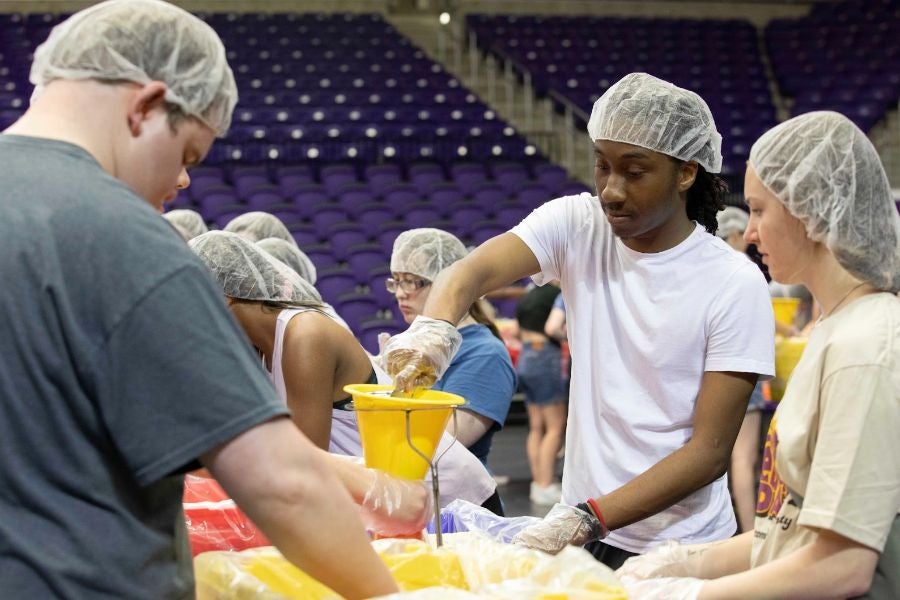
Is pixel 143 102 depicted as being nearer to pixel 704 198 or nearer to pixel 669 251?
pixel 669 251

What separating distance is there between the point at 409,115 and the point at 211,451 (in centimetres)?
1157

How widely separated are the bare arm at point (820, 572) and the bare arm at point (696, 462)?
19.8 inches

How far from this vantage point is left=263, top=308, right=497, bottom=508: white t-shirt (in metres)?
2.40

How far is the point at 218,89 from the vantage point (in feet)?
4.07

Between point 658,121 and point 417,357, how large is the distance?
0.70 metres

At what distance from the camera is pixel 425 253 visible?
3.55 meters

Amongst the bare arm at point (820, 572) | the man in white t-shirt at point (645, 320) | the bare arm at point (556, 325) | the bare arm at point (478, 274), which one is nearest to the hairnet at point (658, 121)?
the man in white t-shirt at point (645, 320)

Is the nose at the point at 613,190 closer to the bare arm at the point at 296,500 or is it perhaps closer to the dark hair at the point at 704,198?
the dark hair at the point at 704,198

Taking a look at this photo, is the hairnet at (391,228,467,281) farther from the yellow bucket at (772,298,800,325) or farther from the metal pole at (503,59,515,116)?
the metal pole at (503,59,515,116)

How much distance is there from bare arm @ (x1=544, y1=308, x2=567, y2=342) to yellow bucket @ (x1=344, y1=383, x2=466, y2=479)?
455 cm

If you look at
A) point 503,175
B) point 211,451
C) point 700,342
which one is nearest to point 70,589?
point 211,451

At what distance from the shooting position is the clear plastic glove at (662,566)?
1.72 m

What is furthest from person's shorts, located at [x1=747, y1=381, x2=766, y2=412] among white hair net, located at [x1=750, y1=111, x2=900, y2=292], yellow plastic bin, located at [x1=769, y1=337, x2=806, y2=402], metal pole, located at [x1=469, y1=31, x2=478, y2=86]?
metal pole, located at [x1=469, y1=31, x2=478, y2=86]

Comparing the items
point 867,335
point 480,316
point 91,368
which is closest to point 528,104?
point 480,316
